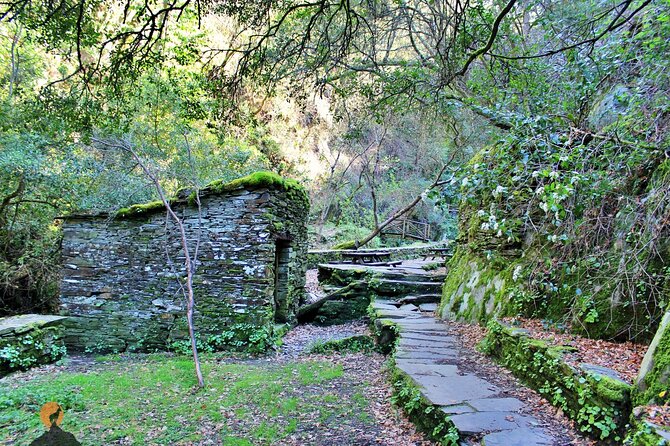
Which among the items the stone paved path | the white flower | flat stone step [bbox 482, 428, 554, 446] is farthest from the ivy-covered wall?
flat stone step [bbox 482, 428, 554, 446]

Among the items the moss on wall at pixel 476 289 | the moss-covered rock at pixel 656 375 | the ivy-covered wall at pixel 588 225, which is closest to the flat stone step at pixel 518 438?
the moss-covered rock at pixel 656 375

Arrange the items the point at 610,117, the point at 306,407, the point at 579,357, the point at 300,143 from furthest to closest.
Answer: the point at 300,143 → the point at 610,117 → the point at 306,407 → the point at 579,357

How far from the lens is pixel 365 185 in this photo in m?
21.0

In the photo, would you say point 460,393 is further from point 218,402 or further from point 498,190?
point 218,402

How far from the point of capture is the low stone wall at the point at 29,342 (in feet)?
19.5

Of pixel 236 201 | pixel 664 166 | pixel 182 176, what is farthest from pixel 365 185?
pixel 664 166

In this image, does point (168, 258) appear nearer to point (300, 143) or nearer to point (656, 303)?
point (656, 303)

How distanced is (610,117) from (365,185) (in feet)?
53.1

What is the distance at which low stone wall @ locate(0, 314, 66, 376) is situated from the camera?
5.94 m

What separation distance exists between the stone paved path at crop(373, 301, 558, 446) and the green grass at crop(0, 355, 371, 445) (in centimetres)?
80

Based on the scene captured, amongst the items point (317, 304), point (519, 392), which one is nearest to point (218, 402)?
point (519, 392)

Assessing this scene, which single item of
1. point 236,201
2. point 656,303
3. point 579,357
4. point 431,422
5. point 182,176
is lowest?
point 431,422

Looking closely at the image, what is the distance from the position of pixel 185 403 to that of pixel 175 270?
301 centimetres

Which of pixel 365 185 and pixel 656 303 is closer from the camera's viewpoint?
pixel 656 303
